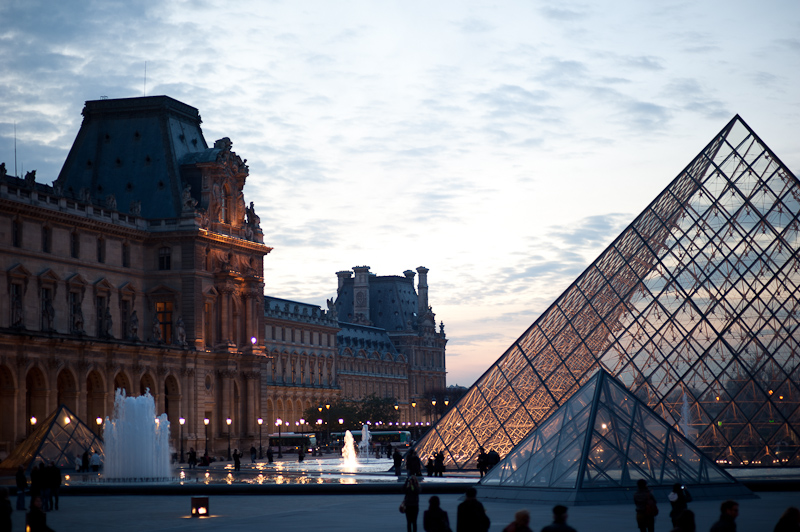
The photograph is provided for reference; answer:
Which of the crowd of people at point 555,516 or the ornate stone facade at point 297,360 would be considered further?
the ornate stone facade at point 297,360

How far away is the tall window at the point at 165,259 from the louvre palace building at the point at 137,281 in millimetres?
60

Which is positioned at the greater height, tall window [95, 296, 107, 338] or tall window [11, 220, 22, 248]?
tall window [11, 220, 22, 248]

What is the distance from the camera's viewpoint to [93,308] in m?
65.1

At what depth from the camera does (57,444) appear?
44.2 meters

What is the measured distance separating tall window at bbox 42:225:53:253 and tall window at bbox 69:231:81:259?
1.89 metres

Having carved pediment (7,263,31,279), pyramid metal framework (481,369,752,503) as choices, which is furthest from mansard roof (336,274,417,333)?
pyramid metal framework (481,369,752,503)

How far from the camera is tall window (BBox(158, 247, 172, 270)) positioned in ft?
A: 230

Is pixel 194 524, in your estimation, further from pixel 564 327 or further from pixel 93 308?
pixel 93 308

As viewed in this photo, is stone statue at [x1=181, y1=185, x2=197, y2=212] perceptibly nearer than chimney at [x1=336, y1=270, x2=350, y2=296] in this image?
Yes

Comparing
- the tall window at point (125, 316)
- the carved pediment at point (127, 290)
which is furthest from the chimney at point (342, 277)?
the tall window at point (125, 316)

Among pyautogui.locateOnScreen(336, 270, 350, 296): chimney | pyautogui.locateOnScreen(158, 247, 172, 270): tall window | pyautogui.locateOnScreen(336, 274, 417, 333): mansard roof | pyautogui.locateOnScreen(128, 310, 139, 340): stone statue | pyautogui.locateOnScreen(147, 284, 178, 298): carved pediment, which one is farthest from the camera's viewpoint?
pyautogui.locateOnScreen(336, 270, 350, 296): chimney

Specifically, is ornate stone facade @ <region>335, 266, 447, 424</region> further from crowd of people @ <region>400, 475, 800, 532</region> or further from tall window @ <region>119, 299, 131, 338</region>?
crowd of people @ <region>400, 475, 800, 532</region>

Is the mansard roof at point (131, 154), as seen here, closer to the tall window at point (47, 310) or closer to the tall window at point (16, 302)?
the tall window at point (47, 310)

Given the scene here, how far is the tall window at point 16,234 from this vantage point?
58500mm
